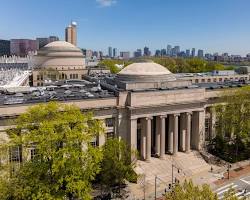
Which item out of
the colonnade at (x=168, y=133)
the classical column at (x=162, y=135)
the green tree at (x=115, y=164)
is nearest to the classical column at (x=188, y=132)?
the colonnade at (x=168, y=133)

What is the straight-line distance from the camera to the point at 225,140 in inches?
3009

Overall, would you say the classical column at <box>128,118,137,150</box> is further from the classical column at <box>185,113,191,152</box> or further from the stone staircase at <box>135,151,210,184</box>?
the classical column at <box>185,113,191,152</box>

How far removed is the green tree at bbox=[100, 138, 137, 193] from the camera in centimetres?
5347

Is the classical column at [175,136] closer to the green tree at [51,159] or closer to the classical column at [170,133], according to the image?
the classical column at [170,133]

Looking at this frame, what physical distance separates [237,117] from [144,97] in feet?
78.2

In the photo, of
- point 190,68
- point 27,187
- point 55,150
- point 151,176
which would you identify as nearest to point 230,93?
point 151,176

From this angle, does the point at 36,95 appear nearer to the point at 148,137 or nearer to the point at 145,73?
the point at 148,137

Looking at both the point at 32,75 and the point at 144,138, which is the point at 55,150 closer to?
the point at 144,138

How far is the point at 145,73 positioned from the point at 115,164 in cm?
2902

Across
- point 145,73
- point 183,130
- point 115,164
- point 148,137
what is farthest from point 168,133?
point 115,164

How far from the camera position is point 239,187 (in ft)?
196

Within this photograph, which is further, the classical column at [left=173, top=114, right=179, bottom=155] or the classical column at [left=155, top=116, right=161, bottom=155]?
the classical column at [left=173, top=114, right=179, bottom=155]

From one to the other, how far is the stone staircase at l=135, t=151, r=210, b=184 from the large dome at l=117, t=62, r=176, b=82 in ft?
61.7

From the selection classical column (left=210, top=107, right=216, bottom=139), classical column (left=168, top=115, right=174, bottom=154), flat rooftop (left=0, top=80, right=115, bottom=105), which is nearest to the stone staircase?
classical column (left=168, top=115, right=174, bottom=154)
